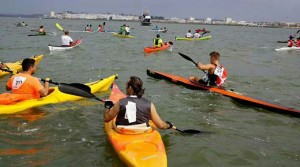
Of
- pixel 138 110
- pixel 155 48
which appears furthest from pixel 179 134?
pixel 155 48

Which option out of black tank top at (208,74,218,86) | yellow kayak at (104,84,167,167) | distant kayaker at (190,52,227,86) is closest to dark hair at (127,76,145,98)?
yellow kayak at (104,84,167,167)

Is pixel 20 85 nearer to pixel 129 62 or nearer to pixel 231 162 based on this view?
pixel 231 162

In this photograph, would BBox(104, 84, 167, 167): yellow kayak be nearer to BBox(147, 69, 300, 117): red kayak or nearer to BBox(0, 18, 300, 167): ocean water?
BBox(0, 18, 300, 167): ocean water

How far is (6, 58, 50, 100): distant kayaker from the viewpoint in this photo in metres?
7.55

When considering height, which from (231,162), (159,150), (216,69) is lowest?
(231,162)

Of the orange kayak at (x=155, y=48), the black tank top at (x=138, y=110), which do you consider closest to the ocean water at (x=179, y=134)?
the black tank top at (x=138, y=110)

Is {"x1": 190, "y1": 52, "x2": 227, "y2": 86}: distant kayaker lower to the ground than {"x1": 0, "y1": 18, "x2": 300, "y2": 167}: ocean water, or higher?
higher

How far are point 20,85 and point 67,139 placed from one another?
2.04m

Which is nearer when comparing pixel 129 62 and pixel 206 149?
pixel 206 149

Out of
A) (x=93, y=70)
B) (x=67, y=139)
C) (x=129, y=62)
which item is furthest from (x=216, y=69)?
(x=129, y=62)

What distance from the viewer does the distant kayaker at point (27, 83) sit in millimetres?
7551

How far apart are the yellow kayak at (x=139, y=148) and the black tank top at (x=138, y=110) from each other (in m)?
0.24

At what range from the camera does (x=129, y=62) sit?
1906 cm

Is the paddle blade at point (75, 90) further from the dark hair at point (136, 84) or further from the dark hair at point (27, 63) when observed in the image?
the dark hair at point (136, 84)
